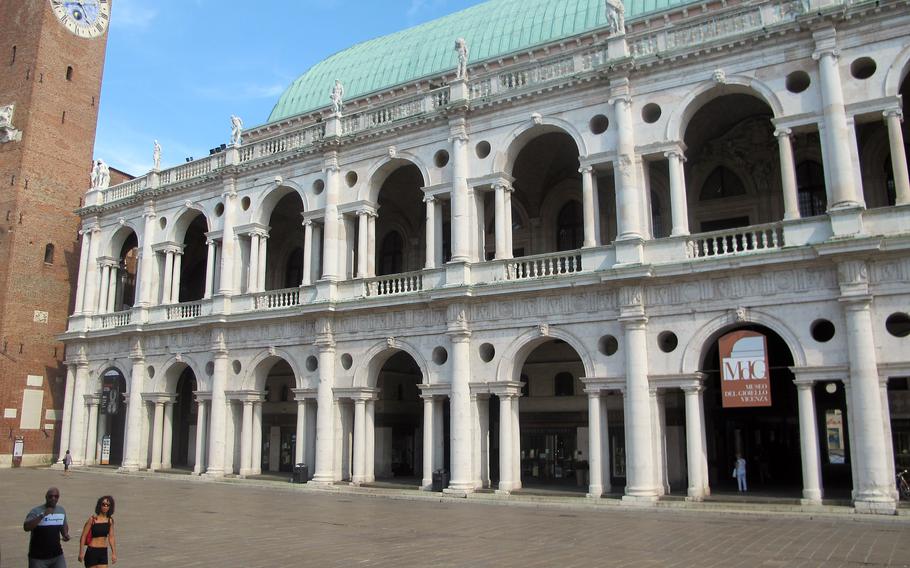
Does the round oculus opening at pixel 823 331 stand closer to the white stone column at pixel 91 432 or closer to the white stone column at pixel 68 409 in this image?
the white stone column at pixel 91 432

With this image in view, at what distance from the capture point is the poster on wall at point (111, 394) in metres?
35.8

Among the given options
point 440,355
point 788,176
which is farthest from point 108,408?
point 788,176

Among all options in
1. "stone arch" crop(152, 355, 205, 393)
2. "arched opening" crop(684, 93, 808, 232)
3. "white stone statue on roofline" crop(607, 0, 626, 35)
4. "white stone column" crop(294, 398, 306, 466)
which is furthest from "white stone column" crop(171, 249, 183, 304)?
"arched opening" crop(684, 93, 808, 232)

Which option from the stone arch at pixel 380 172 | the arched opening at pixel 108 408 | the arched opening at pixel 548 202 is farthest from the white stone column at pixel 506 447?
the arched opening at pixel 108 408

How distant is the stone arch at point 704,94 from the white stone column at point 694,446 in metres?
7.68

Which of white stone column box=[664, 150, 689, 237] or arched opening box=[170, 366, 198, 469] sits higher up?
white stone column box=[664, 150, 689, 237]

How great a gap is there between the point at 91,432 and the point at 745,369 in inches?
1212

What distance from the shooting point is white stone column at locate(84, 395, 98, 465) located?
3653 centimetres

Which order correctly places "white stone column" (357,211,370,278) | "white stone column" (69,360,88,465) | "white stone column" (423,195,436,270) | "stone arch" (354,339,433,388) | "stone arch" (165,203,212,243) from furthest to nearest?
"white stone column" (69,360,88,465) → "stone arch" (165,203,212,243) → "white stone column" (357,211,370,278) → "stone arch" (354,339,433,388) → "white stone column" (423,195,436,270)

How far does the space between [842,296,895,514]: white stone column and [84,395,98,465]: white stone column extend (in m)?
33.0

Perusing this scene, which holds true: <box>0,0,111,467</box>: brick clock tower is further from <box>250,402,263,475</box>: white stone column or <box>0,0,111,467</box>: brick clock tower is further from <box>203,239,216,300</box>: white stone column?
<box>250,402,263,475</box>: white stone column

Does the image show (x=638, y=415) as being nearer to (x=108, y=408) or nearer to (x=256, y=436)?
(x=256, y=436)

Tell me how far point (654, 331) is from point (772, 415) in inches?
305

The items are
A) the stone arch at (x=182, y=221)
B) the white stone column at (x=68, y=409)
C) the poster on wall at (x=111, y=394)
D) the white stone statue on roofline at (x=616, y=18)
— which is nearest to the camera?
the white stone statue on roofline at (x=616, y=18)
